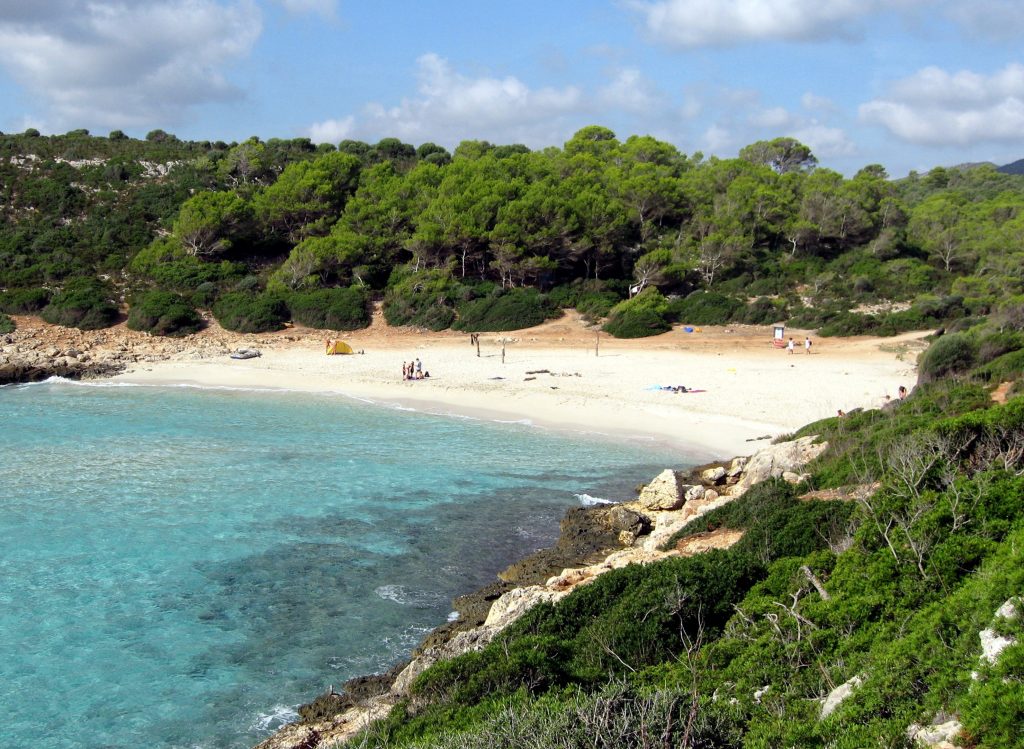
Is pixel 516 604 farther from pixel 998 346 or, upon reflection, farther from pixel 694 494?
pixel 998 346

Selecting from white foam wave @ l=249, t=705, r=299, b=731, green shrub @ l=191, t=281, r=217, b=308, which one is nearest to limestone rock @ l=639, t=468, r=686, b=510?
white foam wave @ l=249, t=705, r=299, b=731

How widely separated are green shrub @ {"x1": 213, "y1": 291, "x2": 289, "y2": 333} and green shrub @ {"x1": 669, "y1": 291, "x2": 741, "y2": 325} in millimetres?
17386

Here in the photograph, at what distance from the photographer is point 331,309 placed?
37.7 meters

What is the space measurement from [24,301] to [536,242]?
22.9 metres

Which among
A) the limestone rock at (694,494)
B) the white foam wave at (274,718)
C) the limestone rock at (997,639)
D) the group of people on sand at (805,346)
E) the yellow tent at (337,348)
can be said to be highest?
the group of people on sand at (805,346)

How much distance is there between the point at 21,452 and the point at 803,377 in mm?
22370

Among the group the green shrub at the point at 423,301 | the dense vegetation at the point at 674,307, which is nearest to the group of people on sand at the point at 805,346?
the dense vegetation at the point at 674,307

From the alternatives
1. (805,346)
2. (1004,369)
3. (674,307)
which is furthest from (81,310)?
(1004,369)

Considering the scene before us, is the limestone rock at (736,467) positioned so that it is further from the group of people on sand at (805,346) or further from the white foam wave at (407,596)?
the group of people on sand at (805,346)

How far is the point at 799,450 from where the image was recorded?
15.5m

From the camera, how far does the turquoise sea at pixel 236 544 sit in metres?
10.2

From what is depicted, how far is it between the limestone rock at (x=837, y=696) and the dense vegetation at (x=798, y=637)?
52mm

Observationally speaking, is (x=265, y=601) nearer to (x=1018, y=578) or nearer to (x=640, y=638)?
(x=640, y=638)

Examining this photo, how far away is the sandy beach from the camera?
77.8ft
